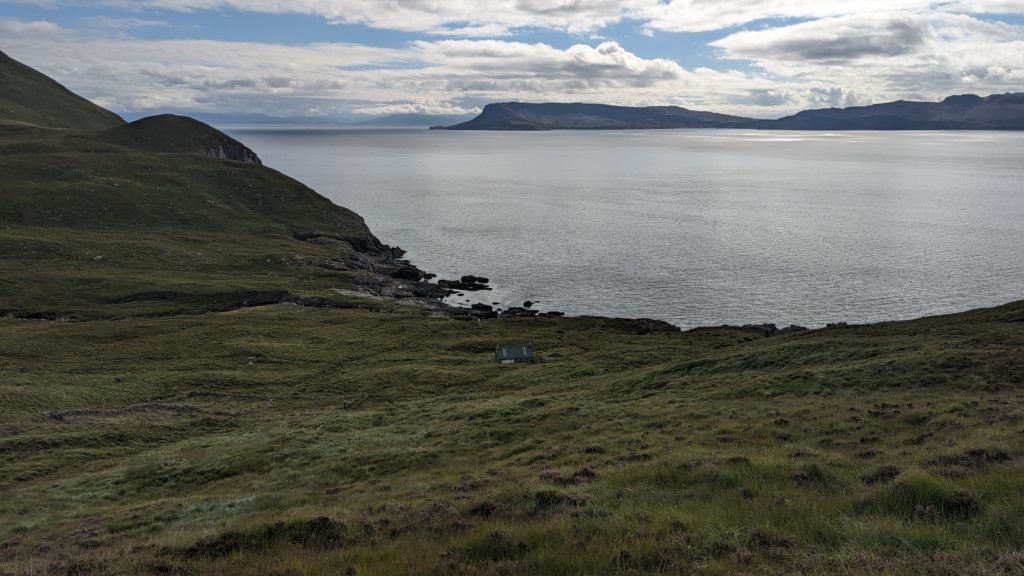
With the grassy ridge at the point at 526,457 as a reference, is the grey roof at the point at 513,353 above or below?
below

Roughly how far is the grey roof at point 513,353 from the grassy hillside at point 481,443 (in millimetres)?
1780

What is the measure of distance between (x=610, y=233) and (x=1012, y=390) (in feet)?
429

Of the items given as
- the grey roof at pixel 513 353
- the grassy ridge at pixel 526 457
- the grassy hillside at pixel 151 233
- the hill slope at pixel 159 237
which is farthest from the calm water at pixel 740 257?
the grassy ridge at pixel 526 457

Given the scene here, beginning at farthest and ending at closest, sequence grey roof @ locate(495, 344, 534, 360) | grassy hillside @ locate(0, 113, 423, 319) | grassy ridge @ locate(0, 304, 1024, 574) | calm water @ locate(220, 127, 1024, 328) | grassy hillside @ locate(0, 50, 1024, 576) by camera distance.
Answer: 1. calm water @ locate(220, 127, 1024, 328)
2. grassy hillside @ locate(0, 113, 423, 319)
3. grey roof @ locate(495, 344, 534, 360)
4. grassy hillside @ locate(0, 50, 1024, 576)
5. grassy ridge @ locate(0, 304, 1024, 574)

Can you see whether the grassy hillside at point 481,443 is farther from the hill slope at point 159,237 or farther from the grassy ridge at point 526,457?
the hill slope at point 159,237

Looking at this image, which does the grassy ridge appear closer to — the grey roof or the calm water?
the grey roof

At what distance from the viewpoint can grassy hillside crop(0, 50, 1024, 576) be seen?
36.8ft

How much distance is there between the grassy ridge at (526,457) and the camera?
11.0m

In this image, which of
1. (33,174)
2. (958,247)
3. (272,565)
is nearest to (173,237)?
(33,174)

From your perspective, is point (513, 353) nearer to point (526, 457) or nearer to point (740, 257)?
point (526, 457)

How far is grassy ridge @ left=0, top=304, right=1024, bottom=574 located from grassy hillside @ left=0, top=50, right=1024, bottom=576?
0.13 m

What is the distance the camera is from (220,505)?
73.2 ft

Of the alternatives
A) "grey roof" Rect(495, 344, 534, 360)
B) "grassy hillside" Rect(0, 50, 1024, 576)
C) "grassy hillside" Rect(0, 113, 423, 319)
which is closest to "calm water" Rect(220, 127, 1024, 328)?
"grassy hillside" Rect(0, 50, 1024, 576)

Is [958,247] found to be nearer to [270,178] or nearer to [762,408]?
[762,408]
